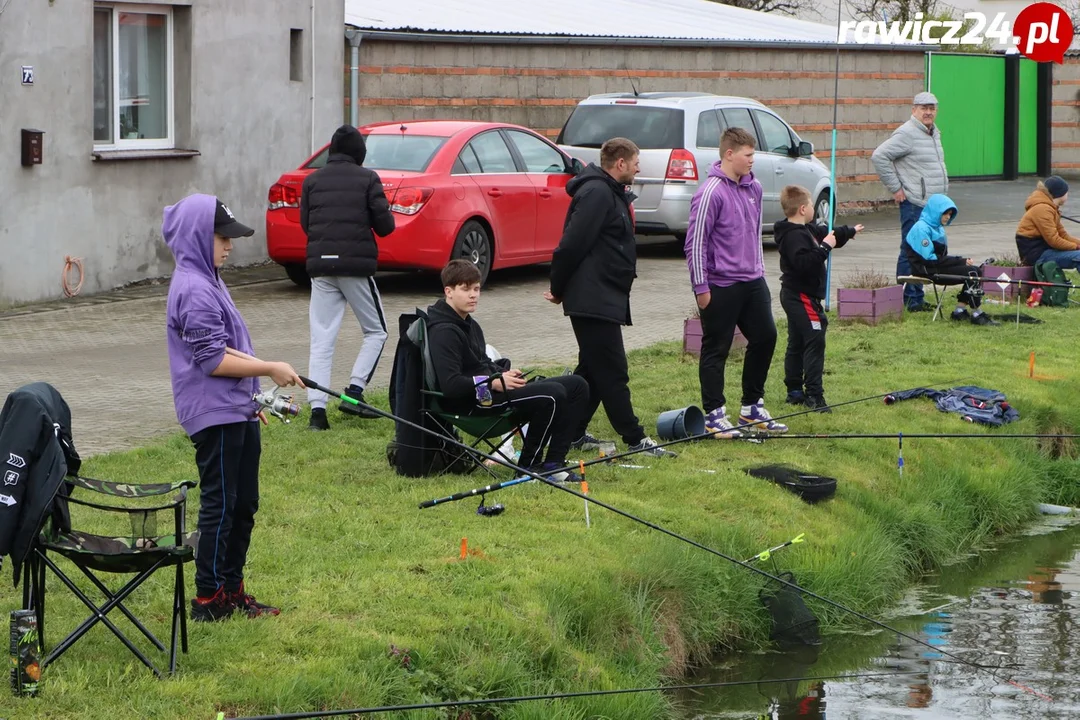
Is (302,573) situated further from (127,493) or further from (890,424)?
(890,424)

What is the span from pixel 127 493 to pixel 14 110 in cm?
897

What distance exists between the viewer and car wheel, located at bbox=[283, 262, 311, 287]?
15.2m

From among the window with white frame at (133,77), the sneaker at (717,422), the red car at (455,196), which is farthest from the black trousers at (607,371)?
the window with white frame at (133,77)

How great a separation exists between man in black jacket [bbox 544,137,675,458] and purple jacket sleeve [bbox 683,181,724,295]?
1.48ft

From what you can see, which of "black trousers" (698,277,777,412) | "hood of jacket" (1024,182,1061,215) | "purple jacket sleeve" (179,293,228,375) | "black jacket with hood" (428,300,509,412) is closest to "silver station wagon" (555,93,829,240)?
"hood of jacket" (1024,182,1061,215)

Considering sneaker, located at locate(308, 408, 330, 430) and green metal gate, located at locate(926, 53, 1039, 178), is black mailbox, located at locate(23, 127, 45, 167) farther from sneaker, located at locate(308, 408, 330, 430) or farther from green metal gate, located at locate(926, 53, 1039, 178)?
green metal gate, located at locate(926, 53, 1039, 178)

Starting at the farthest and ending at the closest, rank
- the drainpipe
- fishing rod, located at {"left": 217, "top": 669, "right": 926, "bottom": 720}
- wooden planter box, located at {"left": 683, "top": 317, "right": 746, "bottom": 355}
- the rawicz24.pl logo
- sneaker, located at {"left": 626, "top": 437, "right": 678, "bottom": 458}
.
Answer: the rawicz24.pl logo, the drainpipe, wooden planter box, located at {"left": 683, "top": 317, "right": 746, "bottom": 355}, sneaker, located at {"left": 626, "top": 437, "right": 678, "bottom": 458}, fishing rod, located at {"left": 217, "top": 669, "right": 926, "bottom": 720}

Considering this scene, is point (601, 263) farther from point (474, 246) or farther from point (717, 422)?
point (474, 246)

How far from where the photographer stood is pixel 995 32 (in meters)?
34.9

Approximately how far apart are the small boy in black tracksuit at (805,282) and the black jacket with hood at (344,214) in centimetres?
248

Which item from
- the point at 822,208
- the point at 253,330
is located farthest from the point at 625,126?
the point at 253,330

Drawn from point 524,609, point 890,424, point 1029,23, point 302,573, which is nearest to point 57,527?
point 302,573

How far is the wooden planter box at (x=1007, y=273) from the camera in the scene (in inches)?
584

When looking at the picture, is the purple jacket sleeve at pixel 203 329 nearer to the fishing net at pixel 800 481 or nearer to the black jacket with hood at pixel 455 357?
the black jacket with hood at pixel 455 357
